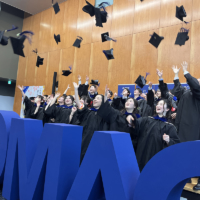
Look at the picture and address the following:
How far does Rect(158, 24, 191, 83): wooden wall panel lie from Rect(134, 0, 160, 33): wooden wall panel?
0.44 m

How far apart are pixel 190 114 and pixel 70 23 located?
7585mm

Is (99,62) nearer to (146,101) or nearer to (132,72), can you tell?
(132,72)

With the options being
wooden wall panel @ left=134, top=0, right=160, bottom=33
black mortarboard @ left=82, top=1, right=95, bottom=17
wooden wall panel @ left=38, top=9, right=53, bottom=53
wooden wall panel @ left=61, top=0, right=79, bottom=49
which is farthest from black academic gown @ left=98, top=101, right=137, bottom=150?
wooden wall panel @ left=38, top=9, right=53, bottom=53

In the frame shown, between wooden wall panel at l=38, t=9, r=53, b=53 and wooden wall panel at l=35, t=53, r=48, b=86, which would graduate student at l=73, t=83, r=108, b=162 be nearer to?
wooden wall panel at l=35, t=53, r=48, b=86

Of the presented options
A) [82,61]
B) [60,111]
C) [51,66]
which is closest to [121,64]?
[82,61]

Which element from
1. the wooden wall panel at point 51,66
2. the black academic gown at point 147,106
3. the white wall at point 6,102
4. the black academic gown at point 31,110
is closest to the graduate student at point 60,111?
the black academic gown at point 31,110

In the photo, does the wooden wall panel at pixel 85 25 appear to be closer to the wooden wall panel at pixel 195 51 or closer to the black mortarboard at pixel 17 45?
the wooden wall panel at pixel 195 51

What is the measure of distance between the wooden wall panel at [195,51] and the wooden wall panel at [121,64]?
2.04 m

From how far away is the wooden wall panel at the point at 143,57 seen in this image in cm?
663

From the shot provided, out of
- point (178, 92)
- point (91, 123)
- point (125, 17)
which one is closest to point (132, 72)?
point (125, 17)

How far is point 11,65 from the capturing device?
38.8 feet

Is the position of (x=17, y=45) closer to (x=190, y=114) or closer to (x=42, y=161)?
(x=42, y=161)

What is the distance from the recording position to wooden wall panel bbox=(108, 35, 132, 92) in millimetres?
7297

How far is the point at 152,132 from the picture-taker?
9.43 feet
